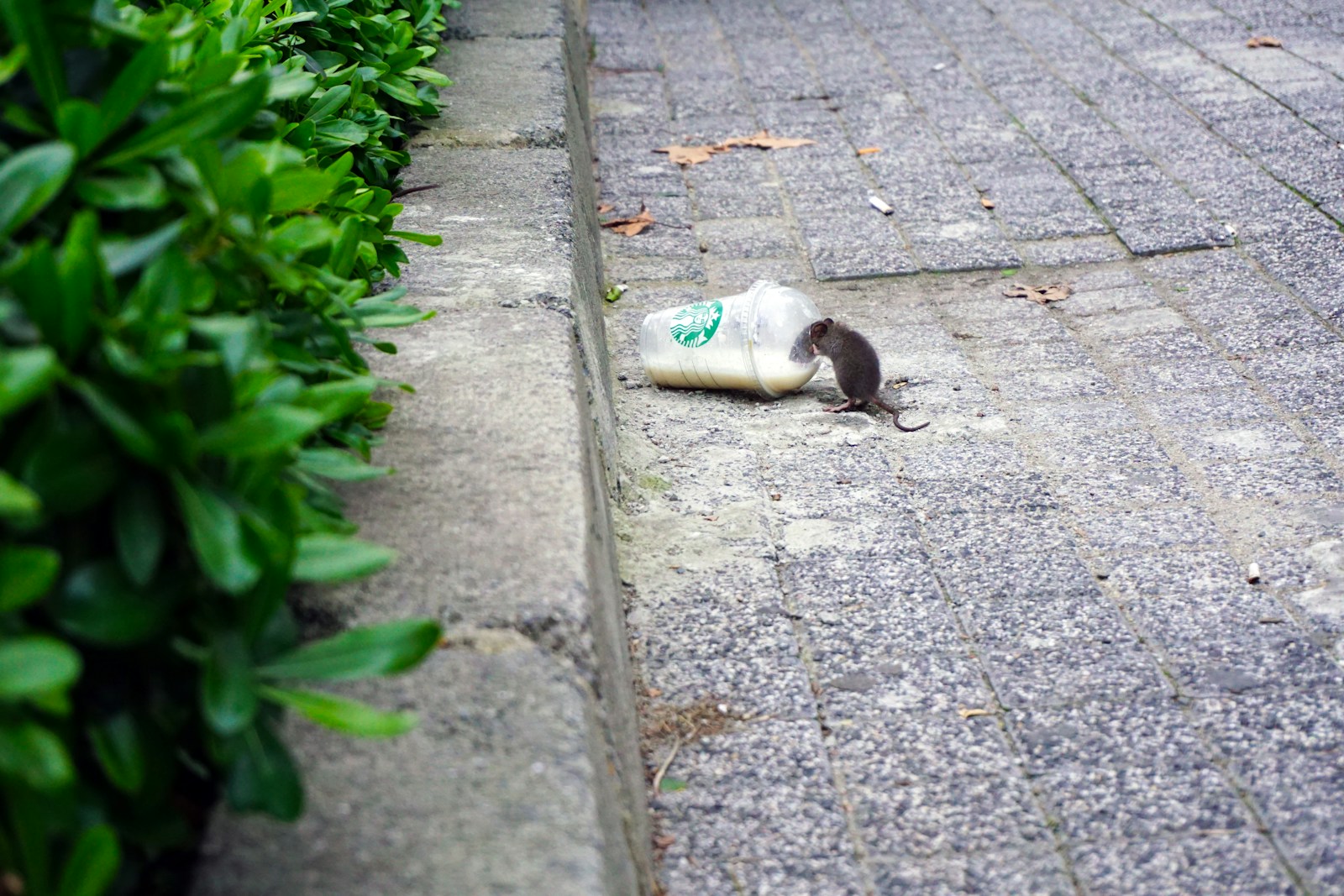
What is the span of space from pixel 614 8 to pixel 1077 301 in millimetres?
5097

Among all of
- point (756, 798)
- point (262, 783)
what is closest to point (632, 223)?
point (756, 798)

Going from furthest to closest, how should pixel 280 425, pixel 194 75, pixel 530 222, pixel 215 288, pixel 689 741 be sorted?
pixel 530 222 < pixel 689 741 < pixel 194 75 < pixel 215 288 < pixel 280 425

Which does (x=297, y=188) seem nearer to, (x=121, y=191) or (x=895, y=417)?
(x=121, y=191)

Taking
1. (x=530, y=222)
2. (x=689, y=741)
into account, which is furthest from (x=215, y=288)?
(x=530, y=222)

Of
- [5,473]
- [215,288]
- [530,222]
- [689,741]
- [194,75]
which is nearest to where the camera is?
[5,473]

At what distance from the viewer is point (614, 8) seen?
26.3 ft

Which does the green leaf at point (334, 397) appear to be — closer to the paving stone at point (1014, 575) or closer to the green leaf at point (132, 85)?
the green leaf at point (132, 85)

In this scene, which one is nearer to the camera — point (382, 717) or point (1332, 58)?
point (382, 717)

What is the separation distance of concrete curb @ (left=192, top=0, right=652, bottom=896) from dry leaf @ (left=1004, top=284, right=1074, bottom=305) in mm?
1596

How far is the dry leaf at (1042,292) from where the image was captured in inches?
153

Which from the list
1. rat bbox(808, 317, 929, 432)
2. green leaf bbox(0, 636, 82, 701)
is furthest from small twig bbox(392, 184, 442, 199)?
green leaf bbox(0, 636, 82, 701)

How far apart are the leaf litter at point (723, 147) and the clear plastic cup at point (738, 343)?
200 centimetres

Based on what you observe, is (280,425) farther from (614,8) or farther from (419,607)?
(614,8)

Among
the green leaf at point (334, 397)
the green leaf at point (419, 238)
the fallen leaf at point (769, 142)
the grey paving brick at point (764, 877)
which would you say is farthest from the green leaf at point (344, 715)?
the fallen leaf at point (769, 142)
